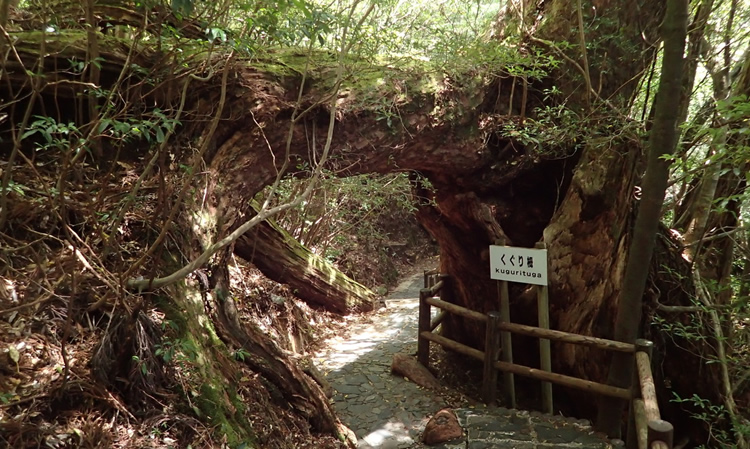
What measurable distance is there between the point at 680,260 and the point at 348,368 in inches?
176

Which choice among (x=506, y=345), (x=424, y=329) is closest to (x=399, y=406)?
(x=424, y=329)

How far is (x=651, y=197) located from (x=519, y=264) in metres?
1.81

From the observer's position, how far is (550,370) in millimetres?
5305

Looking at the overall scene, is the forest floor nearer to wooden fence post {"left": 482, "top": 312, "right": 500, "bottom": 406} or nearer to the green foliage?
wooden fence post {"left": 482, "top": 312, "right": 500, "bottom": 406}

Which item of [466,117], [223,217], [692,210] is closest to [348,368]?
[223,217]

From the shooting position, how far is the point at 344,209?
455 inches

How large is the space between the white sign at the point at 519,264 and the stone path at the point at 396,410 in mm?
1433

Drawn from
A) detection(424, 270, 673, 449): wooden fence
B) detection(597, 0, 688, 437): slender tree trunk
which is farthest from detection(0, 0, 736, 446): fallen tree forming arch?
detection(597, 0, 688, 437): slender tree trunk

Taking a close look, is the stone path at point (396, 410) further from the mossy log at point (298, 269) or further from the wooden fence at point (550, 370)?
the mossy log at point (298, 269)

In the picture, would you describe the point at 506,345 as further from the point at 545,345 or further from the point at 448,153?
the point at 448,153

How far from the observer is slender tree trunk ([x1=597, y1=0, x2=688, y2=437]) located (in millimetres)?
3455

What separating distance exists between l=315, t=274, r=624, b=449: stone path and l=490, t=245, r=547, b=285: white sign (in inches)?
56.4

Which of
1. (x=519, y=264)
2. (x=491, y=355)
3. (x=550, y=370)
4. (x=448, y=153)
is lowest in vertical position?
(x=550, y=370)

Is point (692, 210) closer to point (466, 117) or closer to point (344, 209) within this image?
point (466, 117)
